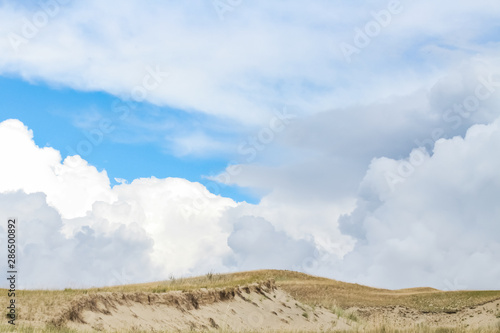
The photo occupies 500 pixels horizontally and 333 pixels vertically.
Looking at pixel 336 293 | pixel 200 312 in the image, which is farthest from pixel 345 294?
pixel 200 312

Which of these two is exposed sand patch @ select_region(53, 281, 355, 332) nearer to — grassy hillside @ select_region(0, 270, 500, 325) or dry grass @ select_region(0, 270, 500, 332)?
dry grass @ select_region(0, 270, 500, 332)

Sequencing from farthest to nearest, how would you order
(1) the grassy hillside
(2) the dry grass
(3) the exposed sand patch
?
1. (1) the grassy hillside
2. (2) the dry grass
3. (3) the exposed sand patch

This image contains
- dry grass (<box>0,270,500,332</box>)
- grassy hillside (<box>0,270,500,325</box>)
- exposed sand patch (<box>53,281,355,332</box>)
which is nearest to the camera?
exposed sand patch (<box>53,281,355,332</box>)

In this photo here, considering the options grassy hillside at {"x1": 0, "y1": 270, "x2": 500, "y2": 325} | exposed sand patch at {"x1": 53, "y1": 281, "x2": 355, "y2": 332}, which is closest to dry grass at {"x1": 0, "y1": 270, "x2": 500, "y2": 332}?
grassy hillside at {"x1": 0, "y1": 270, "x2": 500, "y2": 325}

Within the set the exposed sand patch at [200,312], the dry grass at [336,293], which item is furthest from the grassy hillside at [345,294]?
the exposed sand patch at [200,312]

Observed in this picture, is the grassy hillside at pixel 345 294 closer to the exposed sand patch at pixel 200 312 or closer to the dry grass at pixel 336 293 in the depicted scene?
the dry grass at pixel 336 293

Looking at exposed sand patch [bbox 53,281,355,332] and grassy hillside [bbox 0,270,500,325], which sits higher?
grassy hillside [bbox 0,270,500,325]

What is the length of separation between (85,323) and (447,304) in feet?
111

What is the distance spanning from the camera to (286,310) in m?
36.1

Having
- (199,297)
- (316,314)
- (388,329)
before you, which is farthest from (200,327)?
(316,314)

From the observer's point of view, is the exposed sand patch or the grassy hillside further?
the grassy hillside

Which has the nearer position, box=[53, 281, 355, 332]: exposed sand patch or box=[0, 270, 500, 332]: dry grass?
box=[53, 281, 355, 332]: exposed sand patch

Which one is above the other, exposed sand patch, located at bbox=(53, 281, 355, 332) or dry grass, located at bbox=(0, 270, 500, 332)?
dry grass, located at bbox=(0, 270, 500, 332)

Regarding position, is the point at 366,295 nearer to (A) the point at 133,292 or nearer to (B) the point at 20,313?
(A) the point at 133,292
